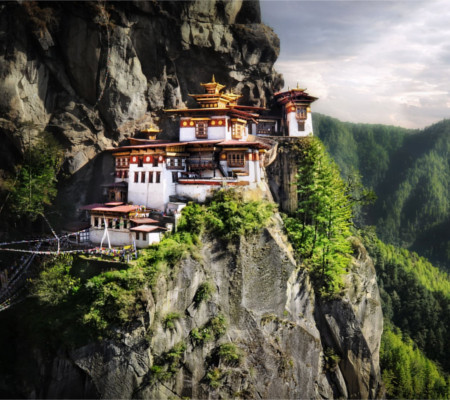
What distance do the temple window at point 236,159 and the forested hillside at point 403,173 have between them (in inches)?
3216

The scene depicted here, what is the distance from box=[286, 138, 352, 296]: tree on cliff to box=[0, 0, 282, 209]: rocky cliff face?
15.0 meters

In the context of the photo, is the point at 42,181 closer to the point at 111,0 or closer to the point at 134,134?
the point at 134,134

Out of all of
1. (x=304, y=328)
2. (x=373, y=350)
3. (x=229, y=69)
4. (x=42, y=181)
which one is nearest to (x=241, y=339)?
(x=304, y=328)

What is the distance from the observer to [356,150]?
14725 cm

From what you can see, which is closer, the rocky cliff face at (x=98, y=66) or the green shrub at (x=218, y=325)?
the green shrub at (x=218, y=325)

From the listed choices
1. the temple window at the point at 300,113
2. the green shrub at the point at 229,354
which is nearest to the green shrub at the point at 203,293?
the green shrub at the point at 229,354

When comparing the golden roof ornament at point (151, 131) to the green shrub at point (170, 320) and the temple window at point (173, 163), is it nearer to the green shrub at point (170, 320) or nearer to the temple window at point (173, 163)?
the temple window at point (173, 163)

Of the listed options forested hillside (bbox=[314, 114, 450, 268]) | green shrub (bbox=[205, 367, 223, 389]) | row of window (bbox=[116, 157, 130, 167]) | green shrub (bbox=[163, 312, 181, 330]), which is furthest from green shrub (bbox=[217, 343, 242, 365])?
forested hillside (bbox=[314, 114, 450, 268])

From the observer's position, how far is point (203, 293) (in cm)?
2497

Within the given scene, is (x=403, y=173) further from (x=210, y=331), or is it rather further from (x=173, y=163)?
(x=210, y=331)

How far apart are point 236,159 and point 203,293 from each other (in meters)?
12.1

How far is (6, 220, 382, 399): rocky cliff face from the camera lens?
21.5m

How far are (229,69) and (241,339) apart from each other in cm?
2763

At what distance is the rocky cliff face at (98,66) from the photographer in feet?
102
